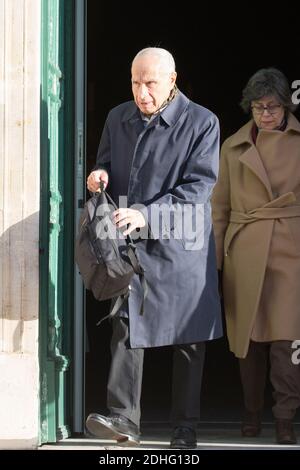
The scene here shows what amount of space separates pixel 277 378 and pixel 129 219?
123cm

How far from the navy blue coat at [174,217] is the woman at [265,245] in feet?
1.50

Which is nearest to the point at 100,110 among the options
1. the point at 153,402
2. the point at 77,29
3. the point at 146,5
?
the point at 146,5

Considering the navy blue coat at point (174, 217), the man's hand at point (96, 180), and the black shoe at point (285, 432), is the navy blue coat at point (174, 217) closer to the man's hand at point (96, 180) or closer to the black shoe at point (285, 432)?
the man's hand at point (96, 180)

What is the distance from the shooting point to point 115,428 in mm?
5414

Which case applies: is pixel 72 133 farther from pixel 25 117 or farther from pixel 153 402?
pixel 153 402

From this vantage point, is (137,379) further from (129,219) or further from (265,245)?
(265,245)

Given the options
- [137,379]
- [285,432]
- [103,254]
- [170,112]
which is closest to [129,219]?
[103,254]

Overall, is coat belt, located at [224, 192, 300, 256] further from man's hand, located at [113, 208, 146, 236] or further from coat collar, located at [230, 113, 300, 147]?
man's hand, located at [113, 208, 146, 236]

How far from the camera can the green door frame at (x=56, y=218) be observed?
5914 millimetres

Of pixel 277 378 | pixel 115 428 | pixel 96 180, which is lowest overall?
pixel 115 428

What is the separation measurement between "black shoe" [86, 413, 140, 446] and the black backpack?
20.2 inches

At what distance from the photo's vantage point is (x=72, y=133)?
6.24m

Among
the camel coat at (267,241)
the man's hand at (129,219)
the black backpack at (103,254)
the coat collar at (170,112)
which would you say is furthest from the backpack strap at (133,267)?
the camel coat at (267,241)

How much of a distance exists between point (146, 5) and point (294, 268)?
6.11 metres
